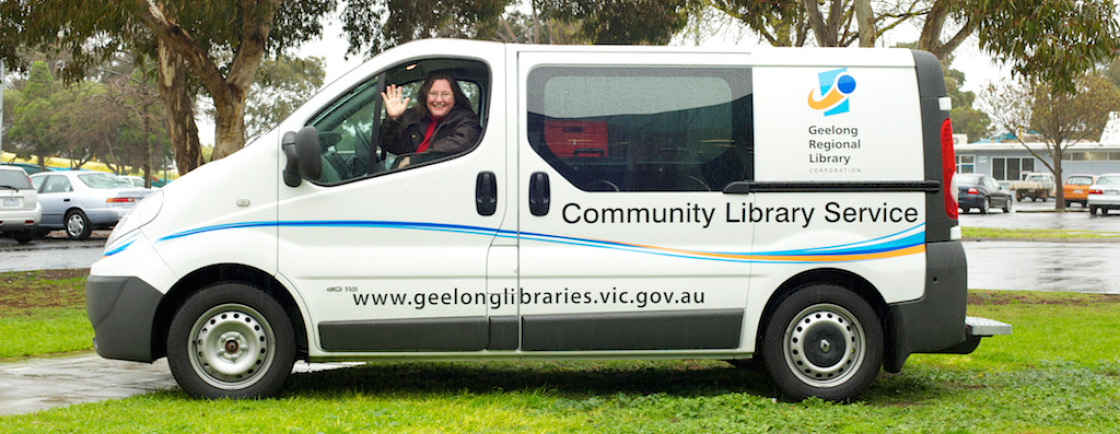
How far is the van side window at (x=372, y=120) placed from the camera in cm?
663

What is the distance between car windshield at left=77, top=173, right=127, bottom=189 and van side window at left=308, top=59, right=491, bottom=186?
19.9 m

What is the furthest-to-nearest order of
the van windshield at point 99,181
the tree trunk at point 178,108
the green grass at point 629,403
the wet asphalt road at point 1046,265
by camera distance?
1. the van windshield at point 99,181
2. the tree trunk at point 178,108
3. the wet asphalt road at point 1046,265
4. the green grass at point 629,403

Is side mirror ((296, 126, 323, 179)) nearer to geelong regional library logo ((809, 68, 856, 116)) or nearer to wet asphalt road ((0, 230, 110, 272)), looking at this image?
geelong regional library logo ((809, 68, 856, 116))

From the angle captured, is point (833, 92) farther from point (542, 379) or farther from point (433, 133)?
point (542, 379)

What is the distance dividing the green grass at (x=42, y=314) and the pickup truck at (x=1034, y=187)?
4749cm

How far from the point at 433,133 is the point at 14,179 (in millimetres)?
18715

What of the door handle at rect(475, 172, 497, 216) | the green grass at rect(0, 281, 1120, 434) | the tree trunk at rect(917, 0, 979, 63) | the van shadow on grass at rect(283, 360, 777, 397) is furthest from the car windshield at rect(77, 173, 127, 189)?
the door handle at rect(475, 172, 497, 216)

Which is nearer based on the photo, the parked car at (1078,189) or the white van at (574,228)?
the white van at (574,228)

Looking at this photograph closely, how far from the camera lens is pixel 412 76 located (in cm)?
674

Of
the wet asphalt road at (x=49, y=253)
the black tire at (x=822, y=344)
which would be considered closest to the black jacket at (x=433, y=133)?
the black tire at (x=822, y=344)

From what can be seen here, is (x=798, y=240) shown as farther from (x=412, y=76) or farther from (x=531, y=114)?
(x=412, y=76)

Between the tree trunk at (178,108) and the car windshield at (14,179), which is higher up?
the tree trunk at (178,108)

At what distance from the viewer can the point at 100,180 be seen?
25062mm

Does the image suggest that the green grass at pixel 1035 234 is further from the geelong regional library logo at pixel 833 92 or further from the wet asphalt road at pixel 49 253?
the geelong regional library logo at pixel 833 92
